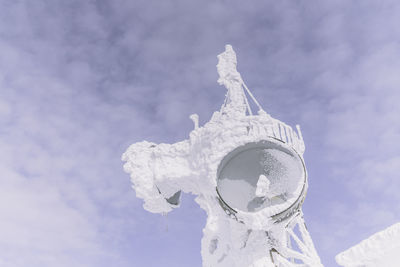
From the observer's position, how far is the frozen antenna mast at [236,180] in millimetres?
16719

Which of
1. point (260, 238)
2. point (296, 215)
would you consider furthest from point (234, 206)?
point (296, 215)

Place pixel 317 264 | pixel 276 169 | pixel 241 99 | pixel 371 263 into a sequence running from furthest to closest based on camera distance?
1. pixel 241 99
2. pixel 276 169
3. pixel 317 264
4. pixel 371 263

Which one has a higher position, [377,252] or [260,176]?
[260,176]

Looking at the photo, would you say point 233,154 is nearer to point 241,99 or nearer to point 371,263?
point 241,99

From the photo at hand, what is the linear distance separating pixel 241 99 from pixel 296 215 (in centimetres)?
729

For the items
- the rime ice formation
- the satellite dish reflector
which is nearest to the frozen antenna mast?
the satellite dish reflector

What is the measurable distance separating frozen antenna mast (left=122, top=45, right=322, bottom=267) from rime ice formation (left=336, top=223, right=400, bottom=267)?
8791mm

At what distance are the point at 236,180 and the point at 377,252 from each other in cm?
1143

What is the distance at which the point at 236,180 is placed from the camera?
1841cm

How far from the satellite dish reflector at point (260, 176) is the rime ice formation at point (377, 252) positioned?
9.20 meters

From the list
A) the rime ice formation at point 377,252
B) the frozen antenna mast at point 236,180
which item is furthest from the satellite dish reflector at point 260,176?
the rime ice formation at point 377,252

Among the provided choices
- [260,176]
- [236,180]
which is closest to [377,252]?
[260,176]

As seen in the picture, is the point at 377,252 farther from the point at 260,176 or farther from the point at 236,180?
the point at 236,180

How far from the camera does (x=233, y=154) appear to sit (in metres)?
18.4
